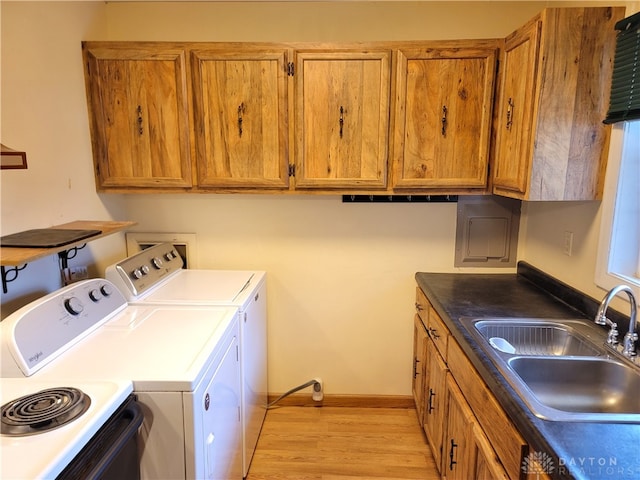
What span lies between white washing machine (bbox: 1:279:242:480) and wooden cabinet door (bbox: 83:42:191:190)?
67 cm

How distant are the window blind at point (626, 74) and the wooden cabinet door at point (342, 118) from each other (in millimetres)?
940

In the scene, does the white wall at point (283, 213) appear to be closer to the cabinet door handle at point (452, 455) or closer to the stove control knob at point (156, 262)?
the stove control knob at point (156, 262)

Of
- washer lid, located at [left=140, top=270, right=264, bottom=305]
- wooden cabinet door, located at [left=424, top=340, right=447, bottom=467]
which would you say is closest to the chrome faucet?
wooden cabinet door, located at [left=424, top=340, right=447, bottom=467]

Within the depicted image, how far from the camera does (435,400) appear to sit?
2053mm

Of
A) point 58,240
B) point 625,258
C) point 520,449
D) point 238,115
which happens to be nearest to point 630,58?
point 625,258

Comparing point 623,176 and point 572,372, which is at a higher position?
point 623,176

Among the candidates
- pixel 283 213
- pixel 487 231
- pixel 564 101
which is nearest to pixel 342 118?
pixel 283 213

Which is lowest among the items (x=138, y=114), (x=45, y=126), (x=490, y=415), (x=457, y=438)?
(x=457, y=438)

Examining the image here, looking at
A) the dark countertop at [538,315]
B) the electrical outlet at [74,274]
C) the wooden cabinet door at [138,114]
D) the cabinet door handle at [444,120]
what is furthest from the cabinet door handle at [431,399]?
the electrical outlet at [74,274]

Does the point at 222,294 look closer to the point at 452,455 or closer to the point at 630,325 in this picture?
the point at 452,455

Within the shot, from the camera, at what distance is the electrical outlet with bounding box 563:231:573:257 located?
195cm

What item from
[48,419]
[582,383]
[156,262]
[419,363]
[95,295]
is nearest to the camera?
[48,419]

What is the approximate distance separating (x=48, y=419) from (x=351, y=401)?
6.53ft

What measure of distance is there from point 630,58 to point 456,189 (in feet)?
2.87
